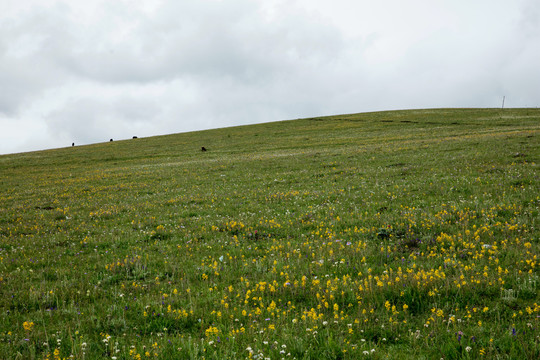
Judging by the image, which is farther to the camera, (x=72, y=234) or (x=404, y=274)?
(x=72, y=234)

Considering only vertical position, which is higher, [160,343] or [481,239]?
[481,239]

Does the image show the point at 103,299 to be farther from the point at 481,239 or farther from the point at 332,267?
the point at 481,239

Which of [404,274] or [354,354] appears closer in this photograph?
[354,354]

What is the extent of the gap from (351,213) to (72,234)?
34.7 ft

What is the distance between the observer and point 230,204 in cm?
1576

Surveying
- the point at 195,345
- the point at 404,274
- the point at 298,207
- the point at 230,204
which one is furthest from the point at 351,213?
the point at 195,345

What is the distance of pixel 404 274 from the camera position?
250 inches

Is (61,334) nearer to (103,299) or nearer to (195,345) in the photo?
(103,299)

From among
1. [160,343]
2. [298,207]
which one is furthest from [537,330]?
[298,207]

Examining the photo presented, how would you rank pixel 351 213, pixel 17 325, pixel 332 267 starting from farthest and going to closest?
pixel 351 213, pixel 332 267, pixel 17 325

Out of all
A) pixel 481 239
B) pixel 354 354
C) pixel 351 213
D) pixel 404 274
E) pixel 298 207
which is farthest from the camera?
pixel 298 207

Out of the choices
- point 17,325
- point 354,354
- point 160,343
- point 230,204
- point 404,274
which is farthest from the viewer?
point 230,204

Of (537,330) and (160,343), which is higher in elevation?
(537,330)

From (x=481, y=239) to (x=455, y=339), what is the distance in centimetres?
480
